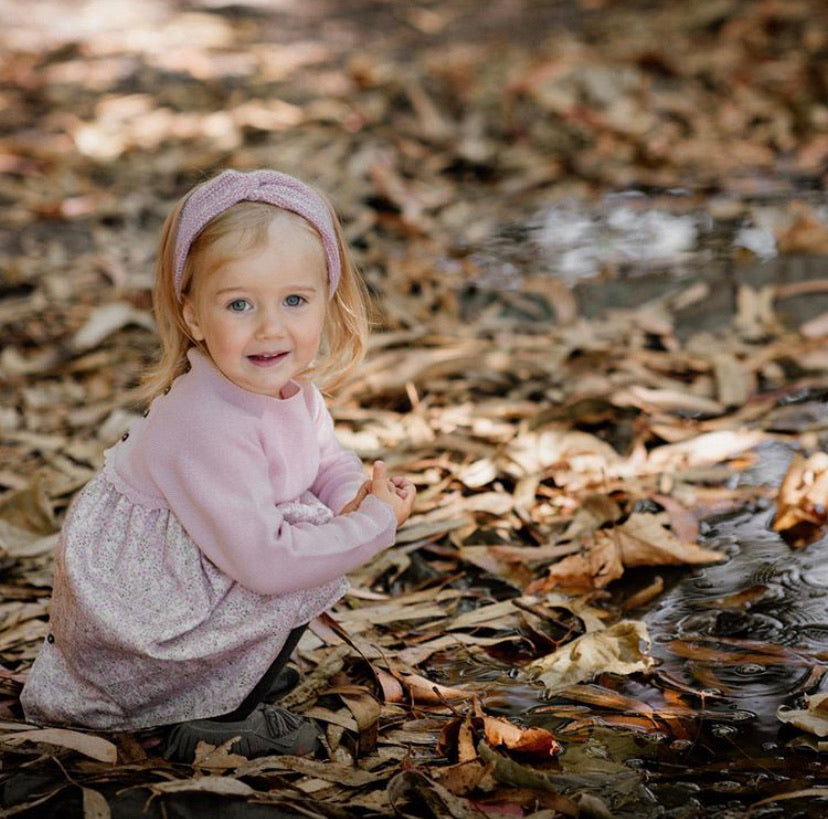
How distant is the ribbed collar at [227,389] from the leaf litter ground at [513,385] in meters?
0.66

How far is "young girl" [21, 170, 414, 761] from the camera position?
2215 millimetres

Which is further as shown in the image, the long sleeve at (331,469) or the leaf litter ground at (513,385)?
the long sleeve at (331,469)

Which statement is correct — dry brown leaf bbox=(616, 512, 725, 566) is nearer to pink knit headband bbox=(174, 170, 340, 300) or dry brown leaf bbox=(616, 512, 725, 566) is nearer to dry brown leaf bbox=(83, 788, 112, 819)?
A: pink knit headband bbox=(174, 170, 340, 300)

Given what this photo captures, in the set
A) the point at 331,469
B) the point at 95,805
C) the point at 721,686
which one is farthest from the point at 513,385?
the point at 95,805

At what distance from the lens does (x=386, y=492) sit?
7.63 ft

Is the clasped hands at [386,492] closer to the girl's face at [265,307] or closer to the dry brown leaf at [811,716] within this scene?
the girl's face at [265,307]

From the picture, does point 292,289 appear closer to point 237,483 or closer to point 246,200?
point 246,200

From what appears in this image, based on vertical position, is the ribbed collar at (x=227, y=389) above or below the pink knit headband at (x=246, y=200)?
below

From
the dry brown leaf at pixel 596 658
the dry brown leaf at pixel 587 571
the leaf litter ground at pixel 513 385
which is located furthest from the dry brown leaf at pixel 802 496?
the dry brown leaf at pixel 596 658

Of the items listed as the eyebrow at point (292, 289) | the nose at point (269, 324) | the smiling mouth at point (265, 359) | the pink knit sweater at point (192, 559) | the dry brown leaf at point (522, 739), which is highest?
the eyebrow at point (292, 289)

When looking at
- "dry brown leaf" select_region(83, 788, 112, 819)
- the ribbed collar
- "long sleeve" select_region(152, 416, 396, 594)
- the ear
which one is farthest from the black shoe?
the ear

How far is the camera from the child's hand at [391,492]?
2316mm

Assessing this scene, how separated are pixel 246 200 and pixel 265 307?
0.67 ft

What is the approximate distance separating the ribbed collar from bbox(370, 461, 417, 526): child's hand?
0.23 metres
